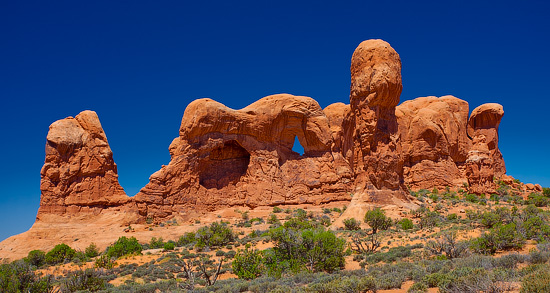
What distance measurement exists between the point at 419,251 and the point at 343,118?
26099 millimetres

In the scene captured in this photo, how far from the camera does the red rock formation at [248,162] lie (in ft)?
116

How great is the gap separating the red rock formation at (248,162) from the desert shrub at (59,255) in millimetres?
8347

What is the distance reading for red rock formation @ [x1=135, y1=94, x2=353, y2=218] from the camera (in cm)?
3544

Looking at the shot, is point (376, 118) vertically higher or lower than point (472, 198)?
higher

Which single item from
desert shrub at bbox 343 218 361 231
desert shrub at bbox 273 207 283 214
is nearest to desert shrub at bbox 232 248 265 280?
desert shrub at bbox 343 218 361 231

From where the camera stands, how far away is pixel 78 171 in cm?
3334

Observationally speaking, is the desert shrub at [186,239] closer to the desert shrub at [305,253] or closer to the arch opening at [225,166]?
the arch opening at [225,166]

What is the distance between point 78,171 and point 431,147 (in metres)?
35.2

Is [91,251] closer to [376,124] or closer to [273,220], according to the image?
[273,220]

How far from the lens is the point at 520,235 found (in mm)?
16438

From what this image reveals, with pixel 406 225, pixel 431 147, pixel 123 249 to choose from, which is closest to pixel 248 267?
pixel 123 249

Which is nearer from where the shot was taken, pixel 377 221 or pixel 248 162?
pixel 377 221

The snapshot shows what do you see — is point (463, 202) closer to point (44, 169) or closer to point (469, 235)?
point (469, 235)

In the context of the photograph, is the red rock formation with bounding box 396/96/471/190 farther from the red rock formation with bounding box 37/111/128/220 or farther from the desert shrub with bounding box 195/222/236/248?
the red rock formation with bounding box 37/111/128/220
